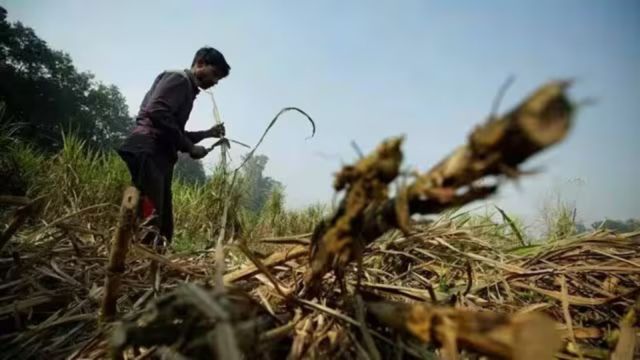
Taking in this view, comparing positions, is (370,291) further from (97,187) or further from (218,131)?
(97,187)

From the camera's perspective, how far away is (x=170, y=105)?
9.29 feet

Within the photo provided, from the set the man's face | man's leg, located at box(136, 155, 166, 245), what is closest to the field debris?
man's leg, located at box(136, 155, 166, 245)

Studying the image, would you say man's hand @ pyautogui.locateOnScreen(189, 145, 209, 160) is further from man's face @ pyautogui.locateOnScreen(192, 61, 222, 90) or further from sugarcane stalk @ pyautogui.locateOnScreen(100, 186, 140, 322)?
sugarcane stalk @ pyautogui.locateOnScreen(100, 186, 140, 322)

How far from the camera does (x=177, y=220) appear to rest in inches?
183

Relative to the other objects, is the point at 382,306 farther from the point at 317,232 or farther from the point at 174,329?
the point at 174,329

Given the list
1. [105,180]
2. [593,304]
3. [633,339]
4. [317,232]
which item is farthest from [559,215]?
[105,180]

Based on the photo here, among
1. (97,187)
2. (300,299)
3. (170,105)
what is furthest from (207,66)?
(300,299)

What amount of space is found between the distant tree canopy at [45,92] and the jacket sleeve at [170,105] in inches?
736

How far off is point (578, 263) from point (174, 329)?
129 cm

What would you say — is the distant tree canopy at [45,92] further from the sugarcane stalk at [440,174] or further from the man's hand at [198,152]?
the sugarcane stalk at [440,174]

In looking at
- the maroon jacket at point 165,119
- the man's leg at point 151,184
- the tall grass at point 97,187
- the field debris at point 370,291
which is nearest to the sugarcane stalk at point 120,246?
the field debris at point 370,291

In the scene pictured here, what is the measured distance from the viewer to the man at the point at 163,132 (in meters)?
2.72

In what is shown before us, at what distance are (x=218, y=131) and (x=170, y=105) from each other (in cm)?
39

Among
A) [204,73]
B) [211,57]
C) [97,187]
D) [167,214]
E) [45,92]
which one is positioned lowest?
[167,214]
